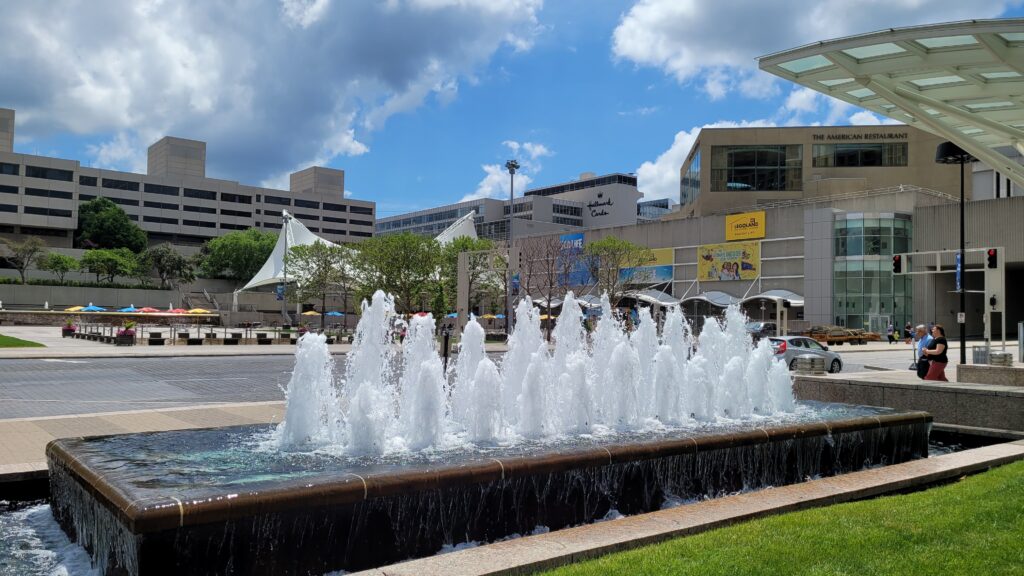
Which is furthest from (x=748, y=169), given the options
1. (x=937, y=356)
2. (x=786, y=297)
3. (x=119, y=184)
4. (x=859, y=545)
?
(x=119, y=184)

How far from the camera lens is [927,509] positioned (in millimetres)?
6352

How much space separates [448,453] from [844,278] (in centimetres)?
5608

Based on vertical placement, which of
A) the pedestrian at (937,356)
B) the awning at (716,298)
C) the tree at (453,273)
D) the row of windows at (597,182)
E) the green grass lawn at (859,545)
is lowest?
the green grass lawn at (859,545)

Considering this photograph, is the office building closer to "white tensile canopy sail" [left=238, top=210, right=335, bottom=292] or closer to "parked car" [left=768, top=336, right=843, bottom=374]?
"white tensile canopy sail" [left=238, top=210, right=335, bottom=292]

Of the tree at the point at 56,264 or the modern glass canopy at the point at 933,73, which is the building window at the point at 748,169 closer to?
the modern glass canopy at the point at 933,73

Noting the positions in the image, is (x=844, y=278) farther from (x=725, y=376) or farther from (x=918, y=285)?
(x=725, y=376)

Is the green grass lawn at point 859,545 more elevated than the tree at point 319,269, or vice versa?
the tree at point 319,269

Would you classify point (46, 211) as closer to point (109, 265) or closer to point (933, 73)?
point (109, 265)

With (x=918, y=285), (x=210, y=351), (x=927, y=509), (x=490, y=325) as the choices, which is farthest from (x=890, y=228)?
(x=927, y=509)

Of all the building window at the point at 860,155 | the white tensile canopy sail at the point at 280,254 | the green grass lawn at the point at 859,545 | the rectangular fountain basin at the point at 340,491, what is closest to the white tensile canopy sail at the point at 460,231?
the white tensile canopy sail at the point at 280,254

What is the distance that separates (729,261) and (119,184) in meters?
94.2

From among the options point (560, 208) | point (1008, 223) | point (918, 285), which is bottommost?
point (918, 285)

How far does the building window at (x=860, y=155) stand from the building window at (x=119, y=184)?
320ft

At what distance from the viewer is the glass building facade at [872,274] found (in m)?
56.2
